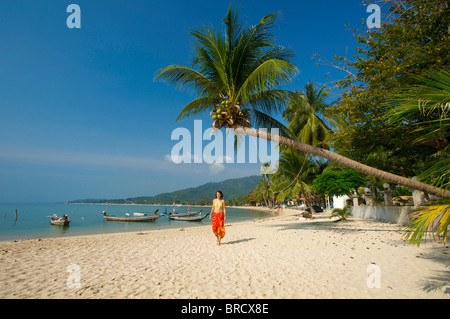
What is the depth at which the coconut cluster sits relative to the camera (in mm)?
6406

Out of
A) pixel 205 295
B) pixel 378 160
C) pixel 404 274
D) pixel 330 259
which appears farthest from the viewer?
pixel 378 160

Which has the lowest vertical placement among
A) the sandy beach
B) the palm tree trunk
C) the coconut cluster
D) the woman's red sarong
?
the sandy beach

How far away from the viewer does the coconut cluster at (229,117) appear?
6.41m

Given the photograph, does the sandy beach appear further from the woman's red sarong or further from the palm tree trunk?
the palm tree trunk

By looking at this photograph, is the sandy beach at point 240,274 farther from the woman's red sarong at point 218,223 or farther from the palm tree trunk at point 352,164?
the palm tree trunk at point 352,164

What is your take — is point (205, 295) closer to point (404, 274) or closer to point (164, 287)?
point (164, 287)

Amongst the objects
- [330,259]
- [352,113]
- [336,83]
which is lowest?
[330,259]

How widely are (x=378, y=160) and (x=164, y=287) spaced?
54.0ft

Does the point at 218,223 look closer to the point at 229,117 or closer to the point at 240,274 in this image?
the point at 240,274

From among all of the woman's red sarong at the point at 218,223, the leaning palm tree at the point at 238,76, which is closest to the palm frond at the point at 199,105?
the leaning palm tree at the point at 238,76

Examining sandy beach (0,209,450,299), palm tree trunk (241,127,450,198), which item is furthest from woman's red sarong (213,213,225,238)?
palm tree trunk (241,127,450,198)

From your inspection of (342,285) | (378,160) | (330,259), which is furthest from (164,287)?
(378,160)
